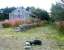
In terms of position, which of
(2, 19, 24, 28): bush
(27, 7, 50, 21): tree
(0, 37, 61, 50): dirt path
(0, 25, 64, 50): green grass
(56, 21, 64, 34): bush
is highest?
(27, 7, 50, 21): tree

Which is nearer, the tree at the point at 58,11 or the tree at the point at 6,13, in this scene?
the tree at the point at 6,13

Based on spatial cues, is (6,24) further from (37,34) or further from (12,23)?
(37,34)

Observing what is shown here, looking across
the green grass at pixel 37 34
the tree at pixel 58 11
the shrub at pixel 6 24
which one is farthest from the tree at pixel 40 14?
the shrub at pixel 6 24

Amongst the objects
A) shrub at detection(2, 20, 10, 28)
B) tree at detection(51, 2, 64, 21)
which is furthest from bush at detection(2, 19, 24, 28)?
tree at detection(51, 2, 64, 21)

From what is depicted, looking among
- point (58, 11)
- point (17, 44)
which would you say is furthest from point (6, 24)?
point (58, 11)

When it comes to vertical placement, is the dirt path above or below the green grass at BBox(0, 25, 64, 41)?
below

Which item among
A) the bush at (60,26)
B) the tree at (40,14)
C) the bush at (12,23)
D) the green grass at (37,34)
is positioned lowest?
the green grass at (37,34)

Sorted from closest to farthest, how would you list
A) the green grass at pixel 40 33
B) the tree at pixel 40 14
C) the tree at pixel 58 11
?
1. the tree at pixel 40 14
2. the green grass at pixel 40 33
3. the tree at pixel 58 11

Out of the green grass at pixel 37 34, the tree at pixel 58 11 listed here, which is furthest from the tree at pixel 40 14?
the tree at pixel 58 11

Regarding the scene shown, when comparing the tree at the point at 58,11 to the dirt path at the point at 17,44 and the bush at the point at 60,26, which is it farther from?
the dirt path at the point at 17,44

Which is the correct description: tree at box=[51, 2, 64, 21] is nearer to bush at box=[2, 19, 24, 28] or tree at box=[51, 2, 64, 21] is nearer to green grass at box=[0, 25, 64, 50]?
green grass at box=[0, 25, 64, 50]

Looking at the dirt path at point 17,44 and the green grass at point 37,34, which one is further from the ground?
the green grass at point 37,34

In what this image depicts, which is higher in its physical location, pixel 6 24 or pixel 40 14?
pixel 40 14

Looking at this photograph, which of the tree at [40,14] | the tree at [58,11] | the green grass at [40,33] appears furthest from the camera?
the tree at [58,11]
